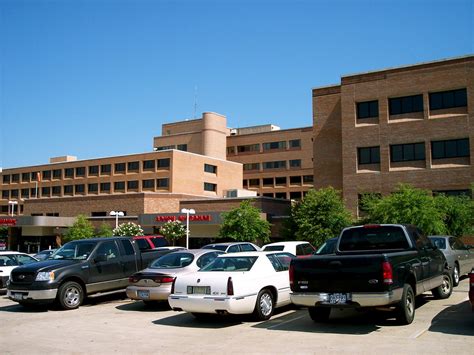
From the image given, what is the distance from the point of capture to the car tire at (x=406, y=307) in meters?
10.1

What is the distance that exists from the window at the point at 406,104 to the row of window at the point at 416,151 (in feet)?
8.64

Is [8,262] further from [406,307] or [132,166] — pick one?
[132,166]

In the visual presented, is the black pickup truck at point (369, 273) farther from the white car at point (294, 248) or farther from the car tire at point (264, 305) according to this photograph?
the white car at point (294, 248)

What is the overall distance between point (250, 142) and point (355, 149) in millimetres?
47550

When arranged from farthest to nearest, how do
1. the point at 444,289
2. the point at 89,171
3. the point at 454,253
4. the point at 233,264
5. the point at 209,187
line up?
the point at 89,171
the point at 209,187
the point at 454,253
the point at 444,289
the point at 233,264

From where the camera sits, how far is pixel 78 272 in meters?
15.1

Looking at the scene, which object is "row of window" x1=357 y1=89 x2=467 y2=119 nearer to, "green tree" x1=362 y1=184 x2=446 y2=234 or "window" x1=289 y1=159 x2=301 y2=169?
"green tree" x1=362 y1=184 x2=446 y2=234

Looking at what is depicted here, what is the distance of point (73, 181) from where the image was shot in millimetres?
80875

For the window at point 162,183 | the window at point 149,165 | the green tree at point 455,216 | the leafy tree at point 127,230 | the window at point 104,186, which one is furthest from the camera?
the window at point 104,186

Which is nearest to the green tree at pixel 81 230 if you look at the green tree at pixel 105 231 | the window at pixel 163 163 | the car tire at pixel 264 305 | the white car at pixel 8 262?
the green tree at pixel 105 231

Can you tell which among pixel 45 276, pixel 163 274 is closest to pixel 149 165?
pixel 45 276

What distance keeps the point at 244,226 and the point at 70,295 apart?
26.0 meters

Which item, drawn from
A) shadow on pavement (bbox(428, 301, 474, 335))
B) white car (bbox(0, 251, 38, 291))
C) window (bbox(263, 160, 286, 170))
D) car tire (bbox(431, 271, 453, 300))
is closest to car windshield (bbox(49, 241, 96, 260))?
white car (bbox(0, 251, 38, 291))

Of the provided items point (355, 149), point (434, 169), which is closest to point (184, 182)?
point (355, 149)
